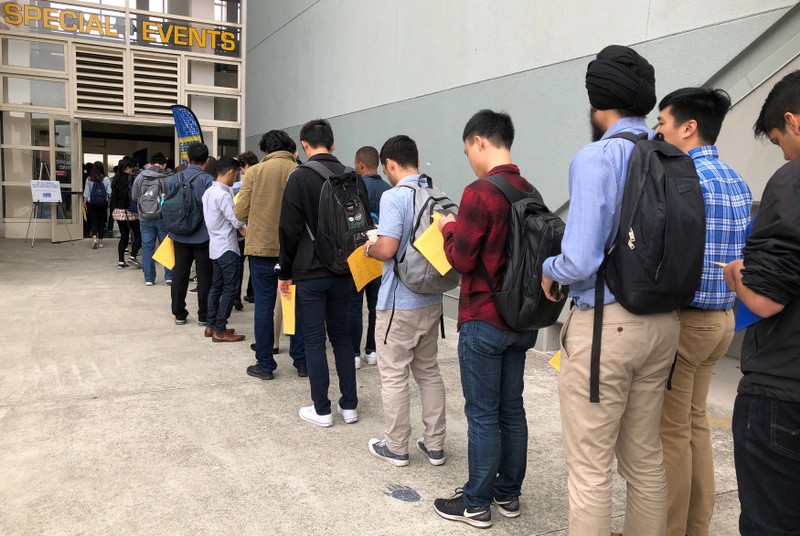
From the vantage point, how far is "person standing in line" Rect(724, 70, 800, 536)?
60.4 inches

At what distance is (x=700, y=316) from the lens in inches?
87.8

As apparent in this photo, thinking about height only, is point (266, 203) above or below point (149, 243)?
above

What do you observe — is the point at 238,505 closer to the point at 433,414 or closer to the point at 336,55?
the point at 433,414

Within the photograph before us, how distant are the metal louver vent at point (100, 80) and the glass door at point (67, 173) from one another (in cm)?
58

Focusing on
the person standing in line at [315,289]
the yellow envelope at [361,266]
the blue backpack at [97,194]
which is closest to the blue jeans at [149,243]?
the blue backpack at [97,194]

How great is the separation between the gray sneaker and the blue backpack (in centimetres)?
1043

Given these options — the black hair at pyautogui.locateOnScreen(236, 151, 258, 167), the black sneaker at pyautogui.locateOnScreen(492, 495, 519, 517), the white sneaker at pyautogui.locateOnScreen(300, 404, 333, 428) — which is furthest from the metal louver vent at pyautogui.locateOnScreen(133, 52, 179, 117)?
the black sneaker at pyautogui.locateOnScreen(492, 495, 519, 517)

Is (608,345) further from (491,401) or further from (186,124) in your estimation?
(186,124)

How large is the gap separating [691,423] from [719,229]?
31.2 inches

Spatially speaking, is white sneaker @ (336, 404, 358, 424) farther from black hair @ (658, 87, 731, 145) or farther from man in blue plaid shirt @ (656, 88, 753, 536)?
black hair @ (658, 87, 731, 145)

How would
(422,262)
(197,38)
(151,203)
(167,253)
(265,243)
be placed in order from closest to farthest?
(422,262), (265,243), (167,253), (151,203), (197,38)

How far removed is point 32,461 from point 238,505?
127 centimetres

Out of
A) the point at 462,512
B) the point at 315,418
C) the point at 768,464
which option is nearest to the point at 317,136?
the point at 315,418

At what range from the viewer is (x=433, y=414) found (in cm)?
324
